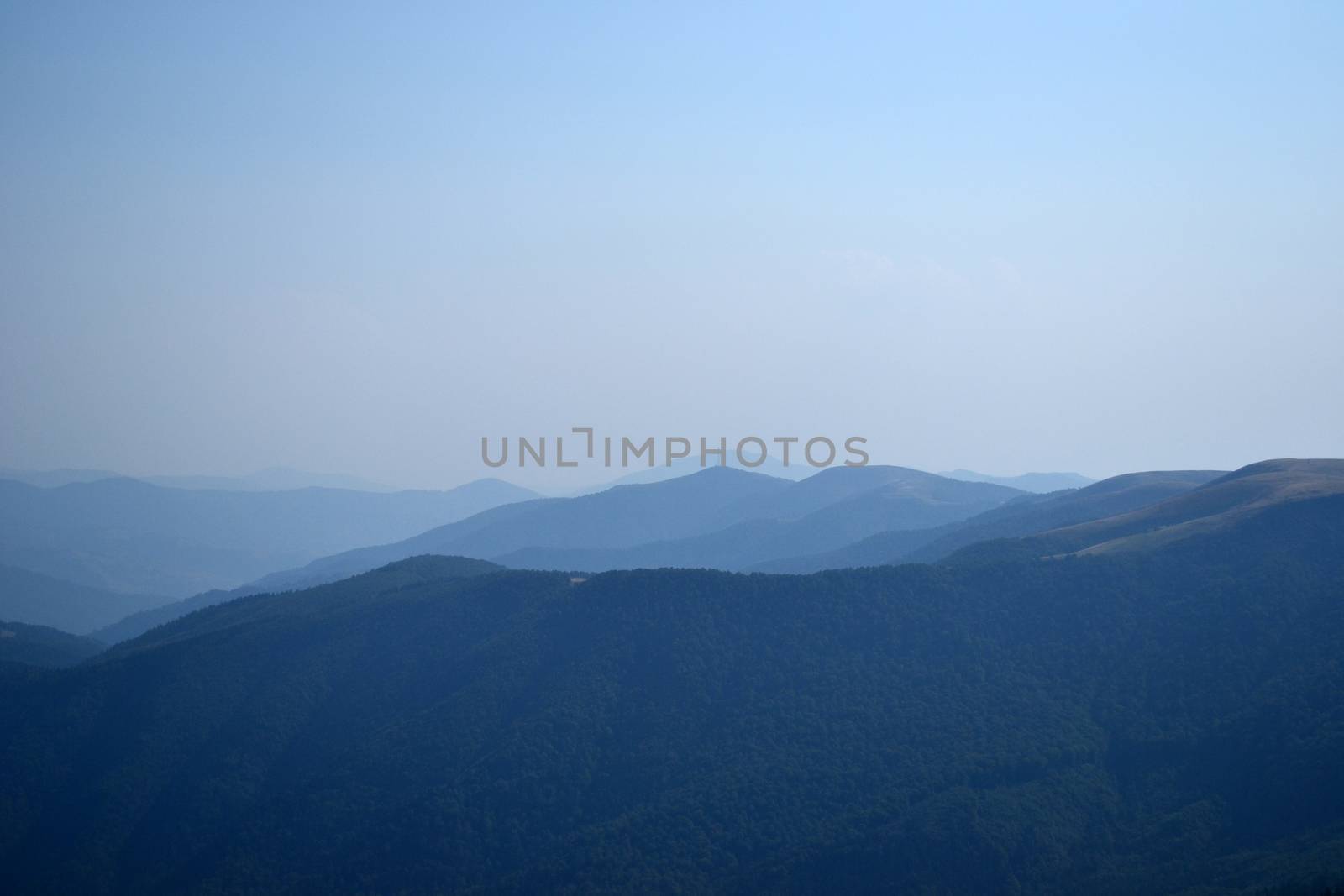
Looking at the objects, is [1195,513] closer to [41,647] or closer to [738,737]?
[738,737]

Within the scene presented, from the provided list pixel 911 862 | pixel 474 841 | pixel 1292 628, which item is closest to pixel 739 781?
pixel 911 862

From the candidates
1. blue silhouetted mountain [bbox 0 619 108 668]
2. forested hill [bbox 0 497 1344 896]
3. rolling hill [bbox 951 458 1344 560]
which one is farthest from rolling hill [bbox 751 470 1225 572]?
blue silhouetted mountain [bbox 0 619 108 668]

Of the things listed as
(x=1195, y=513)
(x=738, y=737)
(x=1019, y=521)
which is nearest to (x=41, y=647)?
(x=738, y=737)

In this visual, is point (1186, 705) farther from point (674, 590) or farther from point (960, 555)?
point (674, 590)

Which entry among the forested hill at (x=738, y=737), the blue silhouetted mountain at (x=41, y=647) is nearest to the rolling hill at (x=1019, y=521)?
the forested hill at (x=738, y=737)

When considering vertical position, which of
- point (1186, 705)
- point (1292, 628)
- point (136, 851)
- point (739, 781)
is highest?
point (1292, 628)
